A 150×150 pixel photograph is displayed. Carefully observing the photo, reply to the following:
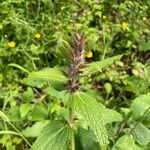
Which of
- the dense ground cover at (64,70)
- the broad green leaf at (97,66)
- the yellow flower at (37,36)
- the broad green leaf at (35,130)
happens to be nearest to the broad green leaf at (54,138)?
the dense ground cover at (64,70)

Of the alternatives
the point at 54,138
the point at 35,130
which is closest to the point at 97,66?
the point at 54,138

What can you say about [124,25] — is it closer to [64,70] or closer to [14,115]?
[14,115]

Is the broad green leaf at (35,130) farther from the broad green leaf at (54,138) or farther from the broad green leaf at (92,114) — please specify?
the broad green leaf at (92,114)

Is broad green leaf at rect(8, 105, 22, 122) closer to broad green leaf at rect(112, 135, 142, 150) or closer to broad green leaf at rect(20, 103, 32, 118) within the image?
broad green leaf at rect(20, 103, 32, 118)

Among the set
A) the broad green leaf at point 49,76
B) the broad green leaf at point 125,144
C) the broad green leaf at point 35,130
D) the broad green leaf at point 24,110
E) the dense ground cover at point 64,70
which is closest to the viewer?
the broad green leaf at point 49,76

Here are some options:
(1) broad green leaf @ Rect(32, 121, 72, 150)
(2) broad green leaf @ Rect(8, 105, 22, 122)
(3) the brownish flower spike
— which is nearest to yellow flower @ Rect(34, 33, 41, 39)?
(2) broad green leaf @ Rect(8, 105, 22, 122)

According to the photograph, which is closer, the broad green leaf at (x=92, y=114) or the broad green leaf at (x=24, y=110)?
the broad green leaf at (x=92, y=114)
